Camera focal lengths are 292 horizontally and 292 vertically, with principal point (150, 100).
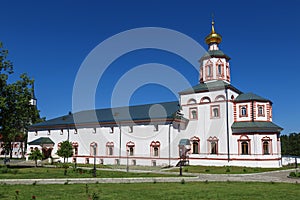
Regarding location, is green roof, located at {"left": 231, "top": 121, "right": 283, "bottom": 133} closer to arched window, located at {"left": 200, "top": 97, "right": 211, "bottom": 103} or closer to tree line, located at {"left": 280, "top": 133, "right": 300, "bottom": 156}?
arched window, located at {"left": 200, "top": 97, "right": 211, "bottom": 103}

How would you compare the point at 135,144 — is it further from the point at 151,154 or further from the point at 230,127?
the point at 230,127

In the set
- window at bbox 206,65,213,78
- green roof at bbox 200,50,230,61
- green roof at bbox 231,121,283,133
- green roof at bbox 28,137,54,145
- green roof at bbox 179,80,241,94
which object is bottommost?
green roof at bbox 28,137,54,145

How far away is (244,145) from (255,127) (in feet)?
7.67

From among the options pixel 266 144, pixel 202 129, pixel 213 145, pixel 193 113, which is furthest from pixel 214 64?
pixel 266 144

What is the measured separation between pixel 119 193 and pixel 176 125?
21791 millimetres

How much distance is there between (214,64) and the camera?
36.8 meters

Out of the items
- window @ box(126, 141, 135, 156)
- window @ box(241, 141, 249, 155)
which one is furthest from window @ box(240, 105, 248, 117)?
window @ box(126, 141, 135, 156)

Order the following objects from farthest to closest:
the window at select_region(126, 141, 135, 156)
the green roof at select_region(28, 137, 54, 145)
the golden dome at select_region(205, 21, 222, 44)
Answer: the green roof at select_region(28, 137, 54, 145) < the golden dome at select_region(205, 21, 222, 44) < the window at select_region(126, 141, 135, 156)

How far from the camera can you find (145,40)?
27.5m

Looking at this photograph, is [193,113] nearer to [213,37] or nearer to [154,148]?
[154,148]

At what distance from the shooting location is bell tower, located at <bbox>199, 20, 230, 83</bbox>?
36656 mm

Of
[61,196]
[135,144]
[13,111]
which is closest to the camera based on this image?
[61,196]

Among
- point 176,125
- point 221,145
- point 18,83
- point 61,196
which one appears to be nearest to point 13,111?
point 18,83

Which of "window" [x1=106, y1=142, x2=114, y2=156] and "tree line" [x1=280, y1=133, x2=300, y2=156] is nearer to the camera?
"window" [x1=106, y1=142, x2=114, y2=156]
